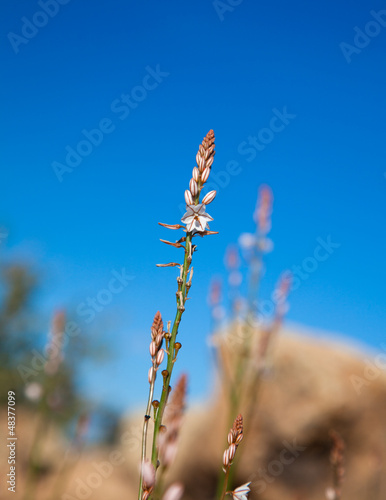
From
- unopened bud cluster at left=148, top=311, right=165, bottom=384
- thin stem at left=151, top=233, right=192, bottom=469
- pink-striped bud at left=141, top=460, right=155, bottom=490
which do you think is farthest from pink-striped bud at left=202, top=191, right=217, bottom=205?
pink-striped bud at left=141, top=460, right=155, bottom=490

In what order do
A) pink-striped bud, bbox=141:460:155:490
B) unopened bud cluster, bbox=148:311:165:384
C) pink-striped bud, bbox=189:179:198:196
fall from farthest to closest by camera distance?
pink-striped bud, bbox=189:179:198:196, unopened bud cluster, bbox=148:311:165:384, pink-striped bud, bbox=141:460:155:490

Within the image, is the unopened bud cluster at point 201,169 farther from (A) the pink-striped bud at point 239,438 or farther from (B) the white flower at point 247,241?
(B) the white flower at point 247,241

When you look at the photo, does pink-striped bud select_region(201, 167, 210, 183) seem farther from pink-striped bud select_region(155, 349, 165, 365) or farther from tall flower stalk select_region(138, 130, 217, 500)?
pink-striped bud select_region(155, 349, 165, 365)

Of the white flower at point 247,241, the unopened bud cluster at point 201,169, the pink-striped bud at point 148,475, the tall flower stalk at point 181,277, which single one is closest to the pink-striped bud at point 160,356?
the tall flower stalk at point 181,277

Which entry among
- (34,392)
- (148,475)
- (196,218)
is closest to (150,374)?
(148,475)

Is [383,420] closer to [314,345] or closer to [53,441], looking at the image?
[314,345]

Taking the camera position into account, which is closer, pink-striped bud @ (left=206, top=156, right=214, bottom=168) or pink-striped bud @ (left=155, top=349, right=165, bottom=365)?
pink-striped bud @ (left=155, top=349, right=165, bottom=365)

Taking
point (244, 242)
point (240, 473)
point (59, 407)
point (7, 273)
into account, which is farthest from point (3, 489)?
point (7, 273)

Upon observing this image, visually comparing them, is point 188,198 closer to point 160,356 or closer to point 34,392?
point 160,356
